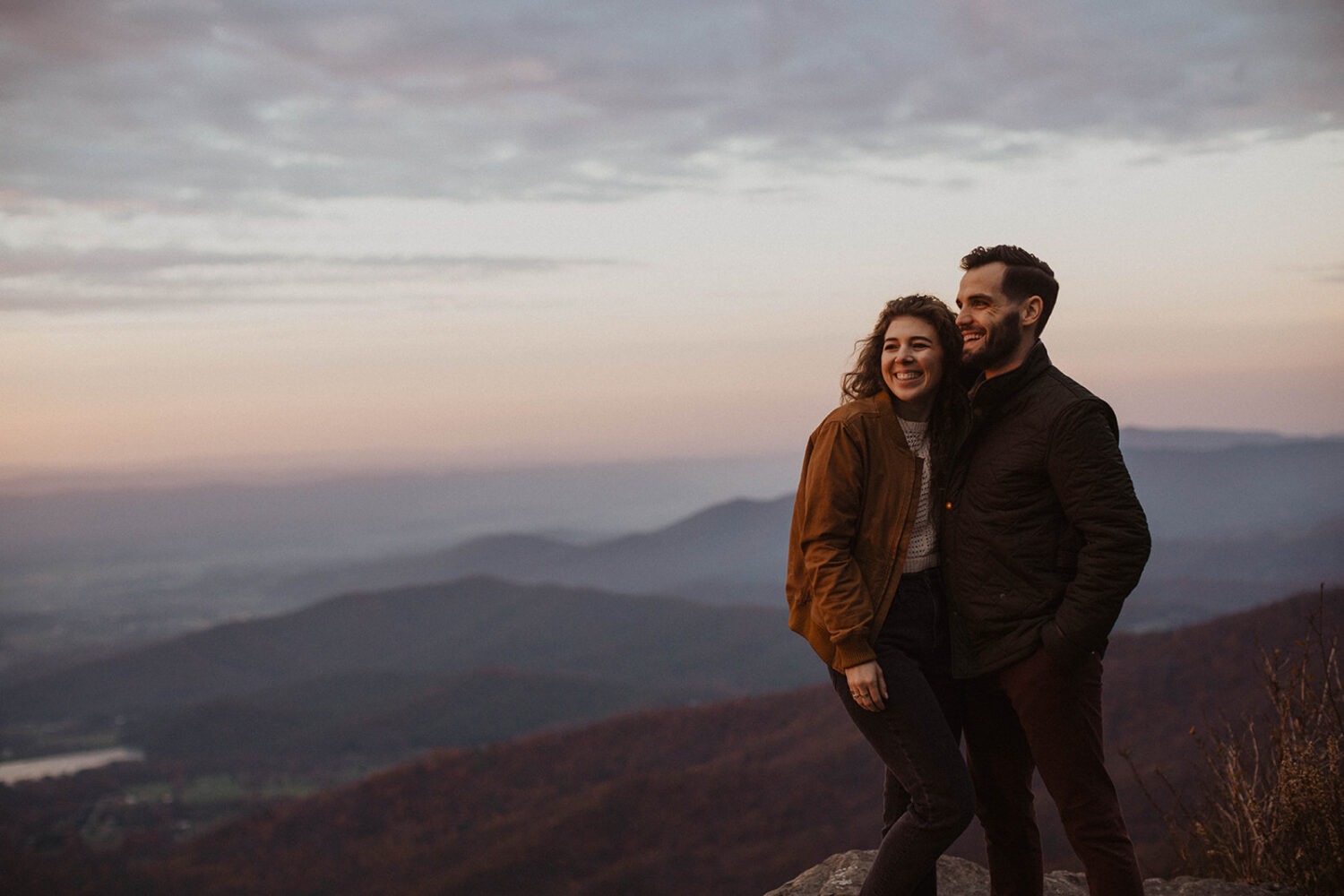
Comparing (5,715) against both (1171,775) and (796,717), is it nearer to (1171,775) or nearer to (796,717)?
(796,717)

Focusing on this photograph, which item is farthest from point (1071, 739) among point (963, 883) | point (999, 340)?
point (963, 883)

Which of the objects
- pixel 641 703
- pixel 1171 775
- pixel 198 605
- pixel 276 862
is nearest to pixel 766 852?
Result: pixel 1171 775

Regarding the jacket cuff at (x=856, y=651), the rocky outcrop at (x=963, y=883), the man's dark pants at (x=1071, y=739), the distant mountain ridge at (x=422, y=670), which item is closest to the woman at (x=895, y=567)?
the jacket cuff at (x=856, y=651)

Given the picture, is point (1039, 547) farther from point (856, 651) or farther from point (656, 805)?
point (656, 805)

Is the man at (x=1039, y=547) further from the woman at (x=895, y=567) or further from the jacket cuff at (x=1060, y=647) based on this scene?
the woman at (x=895, y=567)

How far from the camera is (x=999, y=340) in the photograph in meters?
3.61

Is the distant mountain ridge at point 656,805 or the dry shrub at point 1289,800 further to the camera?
the distant mountain ridge at point 656,805

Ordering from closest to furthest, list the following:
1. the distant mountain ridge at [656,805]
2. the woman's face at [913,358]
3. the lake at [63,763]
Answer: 1. the woman's face at [913,358]
2. the distant mountain ridge at [656,805]
3. the lake at [63,763]

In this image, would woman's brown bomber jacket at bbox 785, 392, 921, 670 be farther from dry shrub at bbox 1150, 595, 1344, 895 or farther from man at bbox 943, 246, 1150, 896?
dry shrub at bbox 1150, 595, 1344, 895

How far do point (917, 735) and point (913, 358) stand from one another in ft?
4.13

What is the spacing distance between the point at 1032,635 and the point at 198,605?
211517 millimetres

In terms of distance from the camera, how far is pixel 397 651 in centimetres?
15500

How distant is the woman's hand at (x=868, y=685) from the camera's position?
3262 millimetres

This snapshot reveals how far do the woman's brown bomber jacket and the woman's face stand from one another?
88mm
